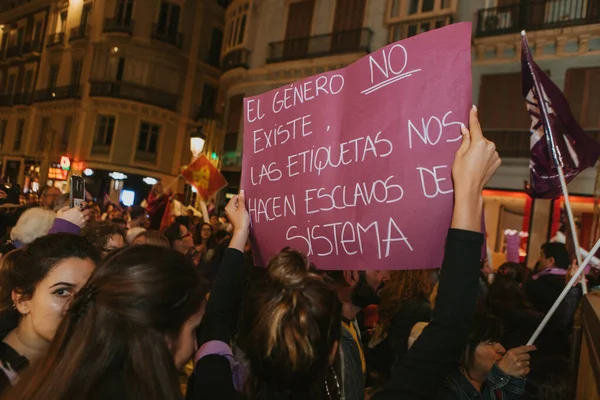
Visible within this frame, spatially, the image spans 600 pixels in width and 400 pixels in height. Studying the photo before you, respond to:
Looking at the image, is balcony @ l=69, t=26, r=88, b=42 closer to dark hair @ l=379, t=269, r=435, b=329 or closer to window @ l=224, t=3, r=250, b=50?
window @ l=224, t=3, r=250, b=50

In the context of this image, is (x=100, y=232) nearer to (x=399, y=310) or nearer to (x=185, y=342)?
(x=399, y=310)

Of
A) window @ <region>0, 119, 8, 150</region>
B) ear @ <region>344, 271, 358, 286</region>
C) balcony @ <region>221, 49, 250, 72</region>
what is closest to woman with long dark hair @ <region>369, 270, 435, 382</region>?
ear @ <region>344, 271, 358, 286</region>

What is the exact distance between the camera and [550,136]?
4008 mm

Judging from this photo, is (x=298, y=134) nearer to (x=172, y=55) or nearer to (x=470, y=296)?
(x=470, y=296)

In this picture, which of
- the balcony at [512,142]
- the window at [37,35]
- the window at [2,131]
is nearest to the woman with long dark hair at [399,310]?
the balcony at [512,142]

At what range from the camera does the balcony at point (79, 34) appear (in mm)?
32000

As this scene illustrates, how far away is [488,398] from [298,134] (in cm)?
168

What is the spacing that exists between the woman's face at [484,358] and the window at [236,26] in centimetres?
2136

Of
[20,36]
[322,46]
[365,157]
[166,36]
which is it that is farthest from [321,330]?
[20,36]

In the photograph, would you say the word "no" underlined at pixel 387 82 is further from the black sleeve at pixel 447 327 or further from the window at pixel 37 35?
the window at pixel 37 35

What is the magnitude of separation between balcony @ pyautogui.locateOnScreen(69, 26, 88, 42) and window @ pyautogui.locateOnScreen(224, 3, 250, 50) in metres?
12.1

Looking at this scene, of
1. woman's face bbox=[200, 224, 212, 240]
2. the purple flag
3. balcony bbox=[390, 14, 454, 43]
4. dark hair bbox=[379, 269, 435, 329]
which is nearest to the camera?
the purple flag

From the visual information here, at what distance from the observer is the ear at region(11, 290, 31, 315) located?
2.39m

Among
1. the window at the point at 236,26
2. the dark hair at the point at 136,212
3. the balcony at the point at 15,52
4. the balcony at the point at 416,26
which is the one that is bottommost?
the dark hair at the point at 136,212
